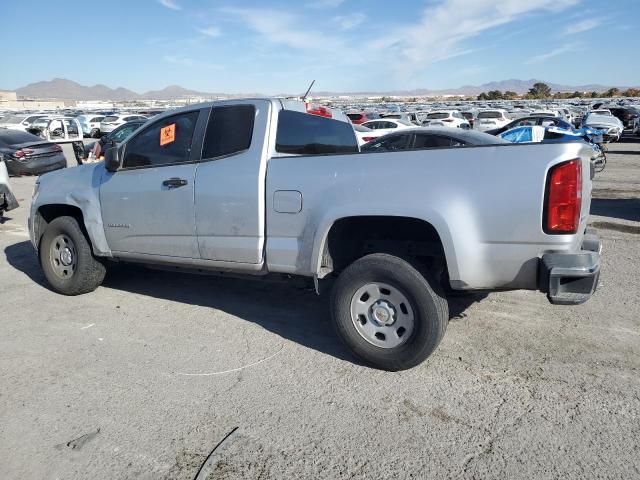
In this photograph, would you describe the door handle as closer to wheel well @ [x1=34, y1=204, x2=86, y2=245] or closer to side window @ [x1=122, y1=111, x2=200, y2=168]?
side window @ [x1=122, y1=111, x2=200, y2=168]

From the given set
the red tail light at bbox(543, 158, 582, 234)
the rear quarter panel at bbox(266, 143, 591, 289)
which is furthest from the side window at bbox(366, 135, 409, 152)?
the red tail light at bbox(543, 158, 582, 234)

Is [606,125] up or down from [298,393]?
up

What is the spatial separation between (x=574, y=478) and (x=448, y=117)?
2889cm

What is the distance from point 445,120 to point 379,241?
26.8 metres

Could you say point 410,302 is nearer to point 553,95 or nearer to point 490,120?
point 490,120

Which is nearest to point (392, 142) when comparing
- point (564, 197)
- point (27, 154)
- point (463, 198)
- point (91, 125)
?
point (463, 198)

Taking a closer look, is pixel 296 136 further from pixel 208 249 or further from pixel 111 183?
pixel 111 183

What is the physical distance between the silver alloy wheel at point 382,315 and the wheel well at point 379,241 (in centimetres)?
33

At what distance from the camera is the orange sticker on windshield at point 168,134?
182 inches

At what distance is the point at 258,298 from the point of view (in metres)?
5.25

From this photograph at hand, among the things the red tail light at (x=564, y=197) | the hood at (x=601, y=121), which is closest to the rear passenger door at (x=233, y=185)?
the red tail light at (x=564, y=197)

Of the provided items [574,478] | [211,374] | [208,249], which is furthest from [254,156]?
[574,478]

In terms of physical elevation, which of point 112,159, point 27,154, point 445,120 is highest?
point 112,159

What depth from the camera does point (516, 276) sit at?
3.28 m
